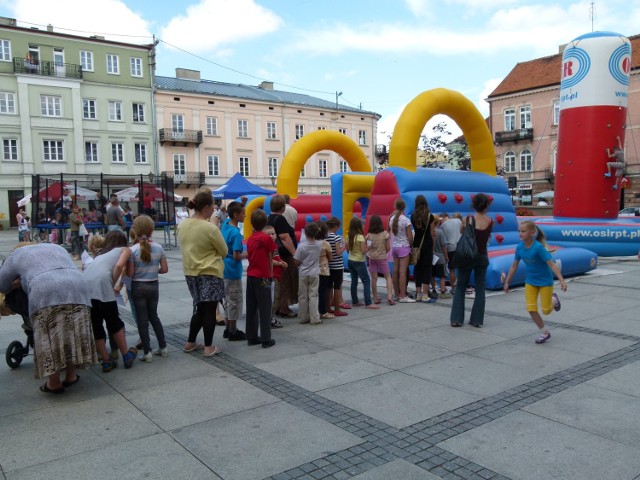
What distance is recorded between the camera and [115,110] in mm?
41062

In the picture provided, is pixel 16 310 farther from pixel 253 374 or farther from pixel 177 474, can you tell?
pixel 177 474

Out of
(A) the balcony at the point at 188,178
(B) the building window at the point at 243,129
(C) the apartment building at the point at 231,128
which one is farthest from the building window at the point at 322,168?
(A) the balcony at the point at 188,178

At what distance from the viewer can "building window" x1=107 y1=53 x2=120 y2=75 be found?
133ft

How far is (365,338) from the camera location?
21.5 ft

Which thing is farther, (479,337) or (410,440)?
(479,337)

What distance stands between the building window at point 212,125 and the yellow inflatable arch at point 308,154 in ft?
101

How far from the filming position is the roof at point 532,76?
43344mm

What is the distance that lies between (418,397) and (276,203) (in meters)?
3.49

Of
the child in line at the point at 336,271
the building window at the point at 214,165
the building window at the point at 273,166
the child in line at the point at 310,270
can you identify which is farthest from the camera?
the building window at the point at 273,166

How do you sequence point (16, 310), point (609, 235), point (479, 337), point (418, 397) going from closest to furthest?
point (418, 397) → point (16, 310) → point (479, 337) → point (609, 235)

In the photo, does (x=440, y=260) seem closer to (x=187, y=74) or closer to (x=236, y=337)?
(x=236, y=337)

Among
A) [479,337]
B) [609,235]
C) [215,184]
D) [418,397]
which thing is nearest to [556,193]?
[609,235]

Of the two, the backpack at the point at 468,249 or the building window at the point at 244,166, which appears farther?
the building window at the point at 244,166

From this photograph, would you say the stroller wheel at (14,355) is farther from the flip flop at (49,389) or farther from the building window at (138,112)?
the building window at (138,112)
